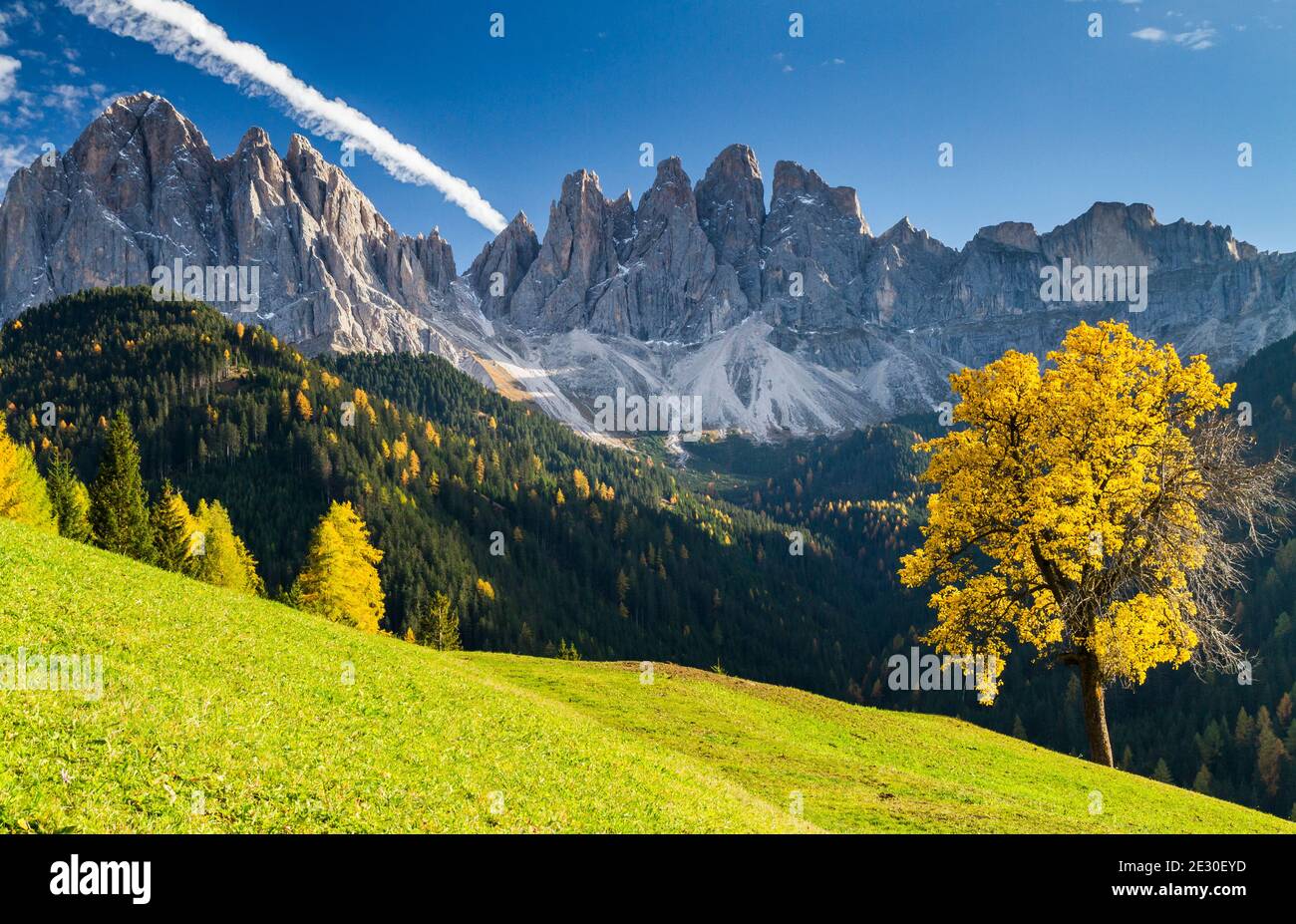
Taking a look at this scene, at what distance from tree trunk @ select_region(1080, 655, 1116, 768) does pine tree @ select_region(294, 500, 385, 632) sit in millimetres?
52634

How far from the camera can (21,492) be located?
61.4m

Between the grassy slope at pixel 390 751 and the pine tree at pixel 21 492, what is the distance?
38.0 meters

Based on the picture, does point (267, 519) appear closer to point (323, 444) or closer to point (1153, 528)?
point (323, 444)

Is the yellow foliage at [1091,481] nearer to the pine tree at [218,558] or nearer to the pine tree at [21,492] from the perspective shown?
the pine tree at [21,492]

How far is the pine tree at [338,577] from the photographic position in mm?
63156

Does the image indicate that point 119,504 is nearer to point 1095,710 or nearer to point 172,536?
point 172,536

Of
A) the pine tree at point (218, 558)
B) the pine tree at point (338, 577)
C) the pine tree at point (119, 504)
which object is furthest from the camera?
the pine tree at point (218, 558)

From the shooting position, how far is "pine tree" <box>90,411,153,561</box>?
63.6m

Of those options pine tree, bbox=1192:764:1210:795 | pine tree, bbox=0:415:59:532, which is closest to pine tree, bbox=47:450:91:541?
pine tree, bbox=0:415:59:532

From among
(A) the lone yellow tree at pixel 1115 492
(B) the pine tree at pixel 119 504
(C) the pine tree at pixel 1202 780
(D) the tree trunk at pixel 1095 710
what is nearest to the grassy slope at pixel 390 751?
(D) the tree trunk at pixel 1095 710

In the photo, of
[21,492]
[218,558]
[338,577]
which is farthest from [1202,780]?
[21,492]

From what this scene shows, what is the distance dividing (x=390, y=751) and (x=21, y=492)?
2623 inches
